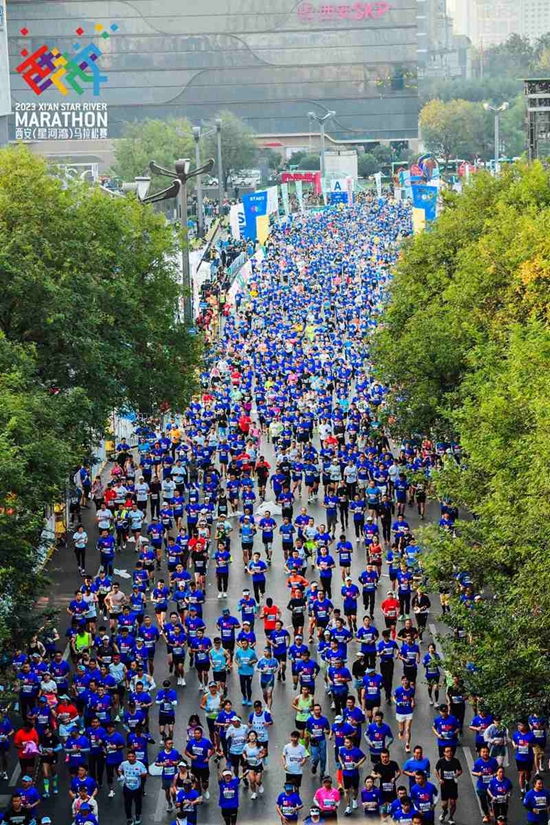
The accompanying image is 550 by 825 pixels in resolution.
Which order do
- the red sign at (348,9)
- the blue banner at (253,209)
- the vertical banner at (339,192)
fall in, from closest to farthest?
the blue banner at (253,209) → the vertical banner at (339,192) → the red sign at (348,9)

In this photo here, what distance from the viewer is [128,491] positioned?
109 feet

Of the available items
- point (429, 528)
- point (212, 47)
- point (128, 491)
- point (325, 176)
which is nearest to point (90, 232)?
point (128, 491)

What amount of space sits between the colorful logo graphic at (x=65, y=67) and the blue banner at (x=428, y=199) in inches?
4415

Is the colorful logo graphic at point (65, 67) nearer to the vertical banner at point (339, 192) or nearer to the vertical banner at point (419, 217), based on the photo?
the vertical banner at point (339, 192)

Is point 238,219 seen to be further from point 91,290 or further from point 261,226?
point 91,290

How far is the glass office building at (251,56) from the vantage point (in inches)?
6821

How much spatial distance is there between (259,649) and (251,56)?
506 feet

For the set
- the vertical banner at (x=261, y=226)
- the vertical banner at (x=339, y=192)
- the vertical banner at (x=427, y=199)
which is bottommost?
the vertical banner at (x=427, y=199)

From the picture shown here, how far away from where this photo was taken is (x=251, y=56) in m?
174

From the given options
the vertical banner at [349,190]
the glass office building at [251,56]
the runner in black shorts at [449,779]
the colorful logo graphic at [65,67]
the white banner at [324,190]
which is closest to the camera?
the runner in black shorts at [449,779]

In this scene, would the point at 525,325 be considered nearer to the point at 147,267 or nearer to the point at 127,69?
the point at 147,267

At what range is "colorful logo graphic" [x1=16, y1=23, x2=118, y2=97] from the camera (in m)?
170

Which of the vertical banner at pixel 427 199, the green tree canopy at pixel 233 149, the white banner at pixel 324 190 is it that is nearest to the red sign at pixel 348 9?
the green tree canopy at pixel 233 149

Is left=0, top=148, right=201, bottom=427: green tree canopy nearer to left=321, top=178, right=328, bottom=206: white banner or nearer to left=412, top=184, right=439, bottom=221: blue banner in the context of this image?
left=412, top=184, right=439, bottom=221: blue banner
